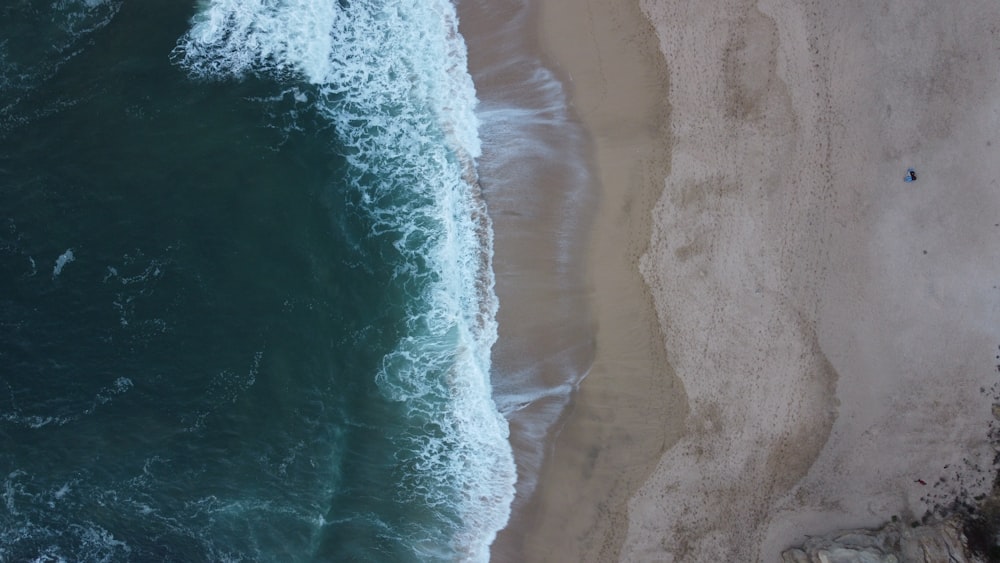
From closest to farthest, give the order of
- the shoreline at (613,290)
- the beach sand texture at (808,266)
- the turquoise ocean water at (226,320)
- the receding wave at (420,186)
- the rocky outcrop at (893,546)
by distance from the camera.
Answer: the rocky outcrop at (893,546) < the beach sand texture at (808,266) < the shoreline at (613,290) < the receding wave at (420,186) < the turquoise ocean water at (226,320)

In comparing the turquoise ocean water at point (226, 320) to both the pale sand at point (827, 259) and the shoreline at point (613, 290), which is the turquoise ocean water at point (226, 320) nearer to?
the shoreline at point (613, 290)

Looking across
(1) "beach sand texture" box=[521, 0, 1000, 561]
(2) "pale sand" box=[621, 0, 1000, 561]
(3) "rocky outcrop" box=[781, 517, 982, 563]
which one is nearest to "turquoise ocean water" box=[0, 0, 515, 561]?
(1) "beach sand texture" box=[521, 0, 1000, 561]

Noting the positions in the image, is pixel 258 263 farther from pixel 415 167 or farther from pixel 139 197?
pixel 415 167

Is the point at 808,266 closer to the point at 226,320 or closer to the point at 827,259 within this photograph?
the point at 827,259


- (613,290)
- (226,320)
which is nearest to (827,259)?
(613,290)

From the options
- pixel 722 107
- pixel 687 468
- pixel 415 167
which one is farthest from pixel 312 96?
pixel 687 468

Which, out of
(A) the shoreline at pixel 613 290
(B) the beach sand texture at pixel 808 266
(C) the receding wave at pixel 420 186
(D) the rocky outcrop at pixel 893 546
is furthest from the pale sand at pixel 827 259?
(C) the receding wave at pixel 420 186

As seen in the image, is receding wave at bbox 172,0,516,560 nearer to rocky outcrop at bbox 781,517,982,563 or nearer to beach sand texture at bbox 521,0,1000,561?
beach sand texture at bbox 521,0,1000,561
